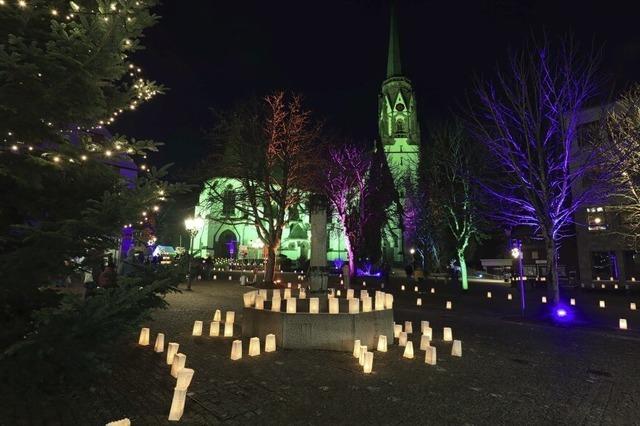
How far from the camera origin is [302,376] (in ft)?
19.2

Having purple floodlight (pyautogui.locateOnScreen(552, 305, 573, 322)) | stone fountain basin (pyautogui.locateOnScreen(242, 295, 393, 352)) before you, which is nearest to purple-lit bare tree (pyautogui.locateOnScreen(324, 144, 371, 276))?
purple floodlight (pyautogui.locateOnScreen(552, 305, 573, 322))

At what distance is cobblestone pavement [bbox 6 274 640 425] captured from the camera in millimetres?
4363

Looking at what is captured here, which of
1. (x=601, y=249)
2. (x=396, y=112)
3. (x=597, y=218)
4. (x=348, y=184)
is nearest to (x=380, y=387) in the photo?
(x=348, y=184)

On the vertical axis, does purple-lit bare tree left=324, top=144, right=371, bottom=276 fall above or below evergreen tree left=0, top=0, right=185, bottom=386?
above

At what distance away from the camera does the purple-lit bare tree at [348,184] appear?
28.1 meters

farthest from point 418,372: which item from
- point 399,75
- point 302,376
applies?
point 399,75

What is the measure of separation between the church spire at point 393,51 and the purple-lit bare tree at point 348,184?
50405mm

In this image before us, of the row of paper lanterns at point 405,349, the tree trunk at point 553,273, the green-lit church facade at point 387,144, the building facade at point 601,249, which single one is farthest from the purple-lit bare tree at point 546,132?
the green-lit church facade at point 387,144

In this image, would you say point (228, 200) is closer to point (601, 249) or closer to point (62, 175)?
point (62, 175)

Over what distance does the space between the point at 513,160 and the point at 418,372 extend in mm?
10543

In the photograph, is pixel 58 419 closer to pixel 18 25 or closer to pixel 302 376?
pixel 302 376

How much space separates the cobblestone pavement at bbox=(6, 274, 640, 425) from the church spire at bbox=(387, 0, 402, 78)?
71.7 m

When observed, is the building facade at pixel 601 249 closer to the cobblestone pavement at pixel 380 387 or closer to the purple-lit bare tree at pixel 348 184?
the purple-lit bare tree at pixel 348 184

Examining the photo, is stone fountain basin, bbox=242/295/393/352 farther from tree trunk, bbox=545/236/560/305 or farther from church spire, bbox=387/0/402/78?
church spire, bbox=387/0/402/78
